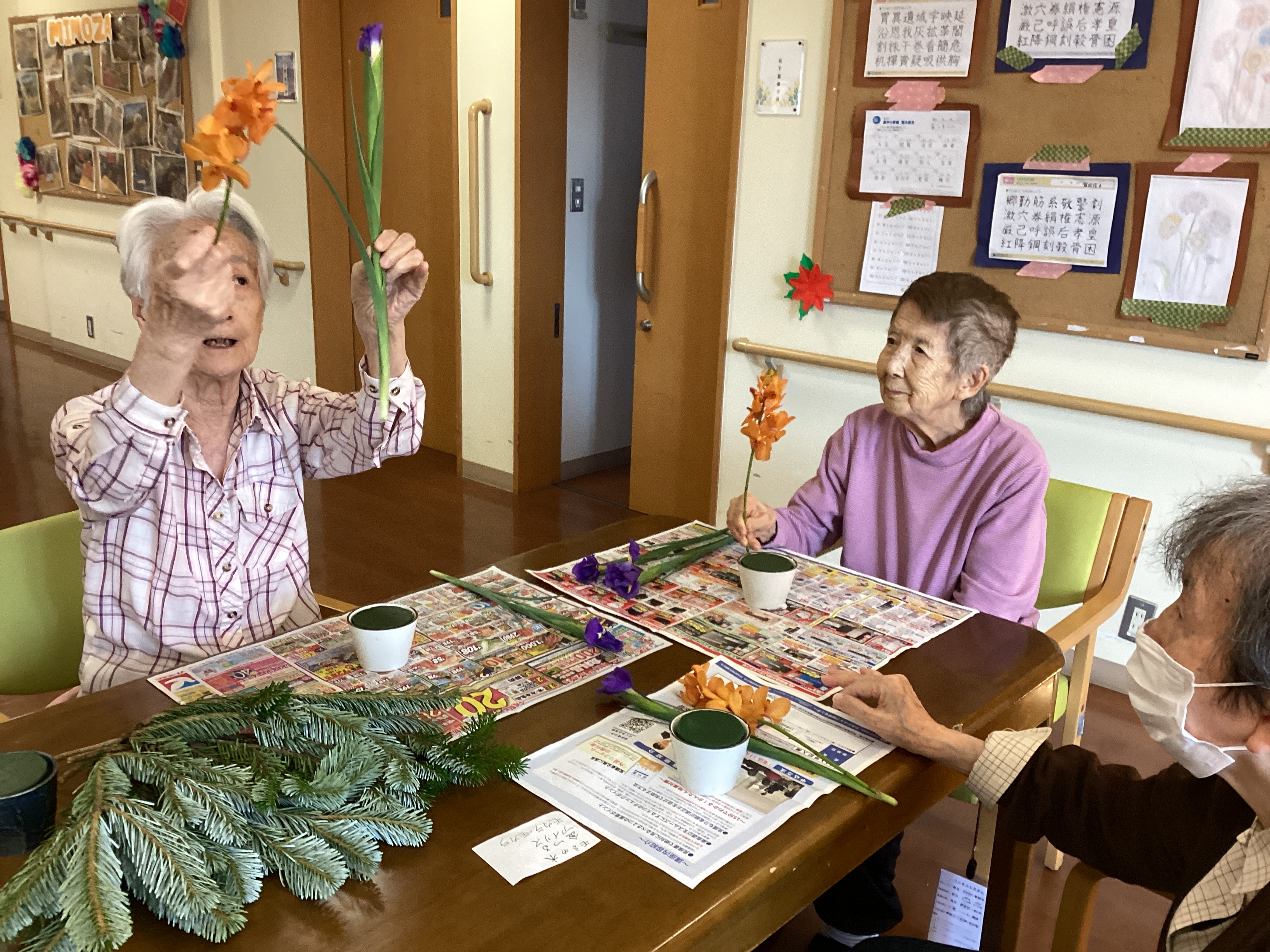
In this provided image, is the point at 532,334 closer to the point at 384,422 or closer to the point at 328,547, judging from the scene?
the point at 328,547

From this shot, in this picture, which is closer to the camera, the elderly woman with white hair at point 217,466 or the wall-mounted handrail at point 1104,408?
the elderly woman with white hair at point 217,466

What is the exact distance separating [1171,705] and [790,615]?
633 mm

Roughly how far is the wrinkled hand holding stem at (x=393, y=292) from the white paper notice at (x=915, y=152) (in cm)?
195

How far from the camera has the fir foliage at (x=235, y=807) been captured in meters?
0.78

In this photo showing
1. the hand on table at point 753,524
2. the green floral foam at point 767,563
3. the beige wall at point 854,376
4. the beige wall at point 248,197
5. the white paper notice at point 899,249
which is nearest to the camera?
the green floral foam at point 767,563

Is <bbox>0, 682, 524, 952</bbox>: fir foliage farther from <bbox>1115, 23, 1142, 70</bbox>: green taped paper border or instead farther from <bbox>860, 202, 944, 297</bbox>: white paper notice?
<bbox>1115, 23, 1142, 70</bbox>: green taped paper border

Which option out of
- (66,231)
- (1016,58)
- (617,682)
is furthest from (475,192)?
(66,231)

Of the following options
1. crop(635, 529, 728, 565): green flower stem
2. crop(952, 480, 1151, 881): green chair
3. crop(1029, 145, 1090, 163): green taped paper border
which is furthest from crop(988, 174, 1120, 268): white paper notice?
crop(635, 529, 728, 565): green flower stem

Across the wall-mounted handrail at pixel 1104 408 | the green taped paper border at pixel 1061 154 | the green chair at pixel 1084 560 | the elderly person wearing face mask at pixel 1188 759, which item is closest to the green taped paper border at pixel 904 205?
the green taped paper border at pixel 1061 154

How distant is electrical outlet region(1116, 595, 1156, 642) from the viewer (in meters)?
2.79

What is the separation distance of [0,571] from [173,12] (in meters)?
5.07

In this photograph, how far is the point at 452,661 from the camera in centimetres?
132

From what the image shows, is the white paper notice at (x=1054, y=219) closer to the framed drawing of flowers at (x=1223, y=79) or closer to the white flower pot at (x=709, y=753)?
the framed drawing of flowers at (x=1223, y=79)

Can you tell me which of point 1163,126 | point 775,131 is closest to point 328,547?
point 775,131
